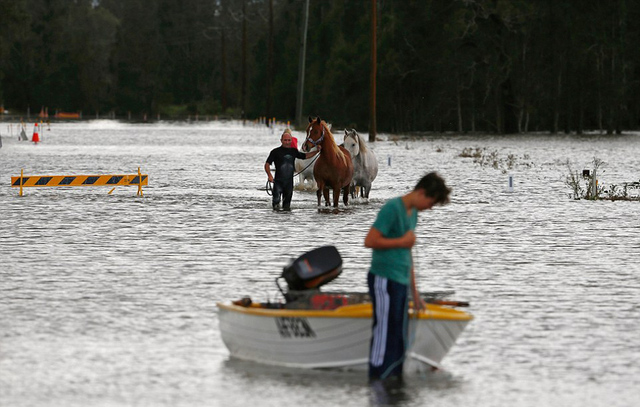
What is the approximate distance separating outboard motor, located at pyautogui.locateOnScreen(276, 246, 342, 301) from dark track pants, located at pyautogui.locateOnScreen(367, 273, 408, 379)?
99 cm

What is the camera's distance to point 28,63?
166m

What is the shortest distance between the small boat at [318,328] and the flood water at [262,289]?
163mm

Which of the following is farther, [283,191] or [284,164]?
[283,191]

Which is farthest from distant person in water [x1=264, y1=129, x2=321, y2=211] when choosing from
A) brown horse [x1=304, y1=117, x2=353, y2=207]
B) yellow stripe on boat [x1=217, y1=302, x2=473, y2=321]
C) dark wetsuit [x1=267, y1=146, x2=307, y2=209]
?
yellow stripe on boat [x1=217, y1=302, x2=473, y2=321]

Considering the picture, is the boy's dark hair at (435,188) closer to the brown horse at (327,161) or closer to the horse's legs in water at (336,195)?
the brown horse at (327,161)

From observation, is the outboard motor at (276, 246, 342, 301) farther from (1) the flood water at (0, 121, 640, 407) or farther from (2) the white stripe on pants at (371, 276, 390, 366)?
(2) the white stripe on pants at (371, 276, 390, 366)

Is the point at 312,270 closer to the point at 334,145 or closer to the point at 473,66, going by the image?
the point at 334,145

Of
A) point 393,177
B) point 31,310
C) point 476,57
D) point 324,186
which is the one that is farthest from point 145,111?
point 31,310

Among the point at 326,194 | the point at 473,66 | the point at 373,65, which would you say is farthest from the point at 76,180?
the point at 473,66

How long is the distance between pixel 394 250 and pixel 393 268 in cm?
13

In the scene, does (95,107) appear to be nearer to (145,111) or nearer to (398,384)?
(145,111)

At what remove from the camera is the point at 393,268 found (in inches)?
381

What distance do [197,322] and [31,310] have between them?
1830 millimetres

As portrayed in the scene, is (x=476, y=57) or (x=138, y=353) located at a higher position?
(x=476, y=57)
